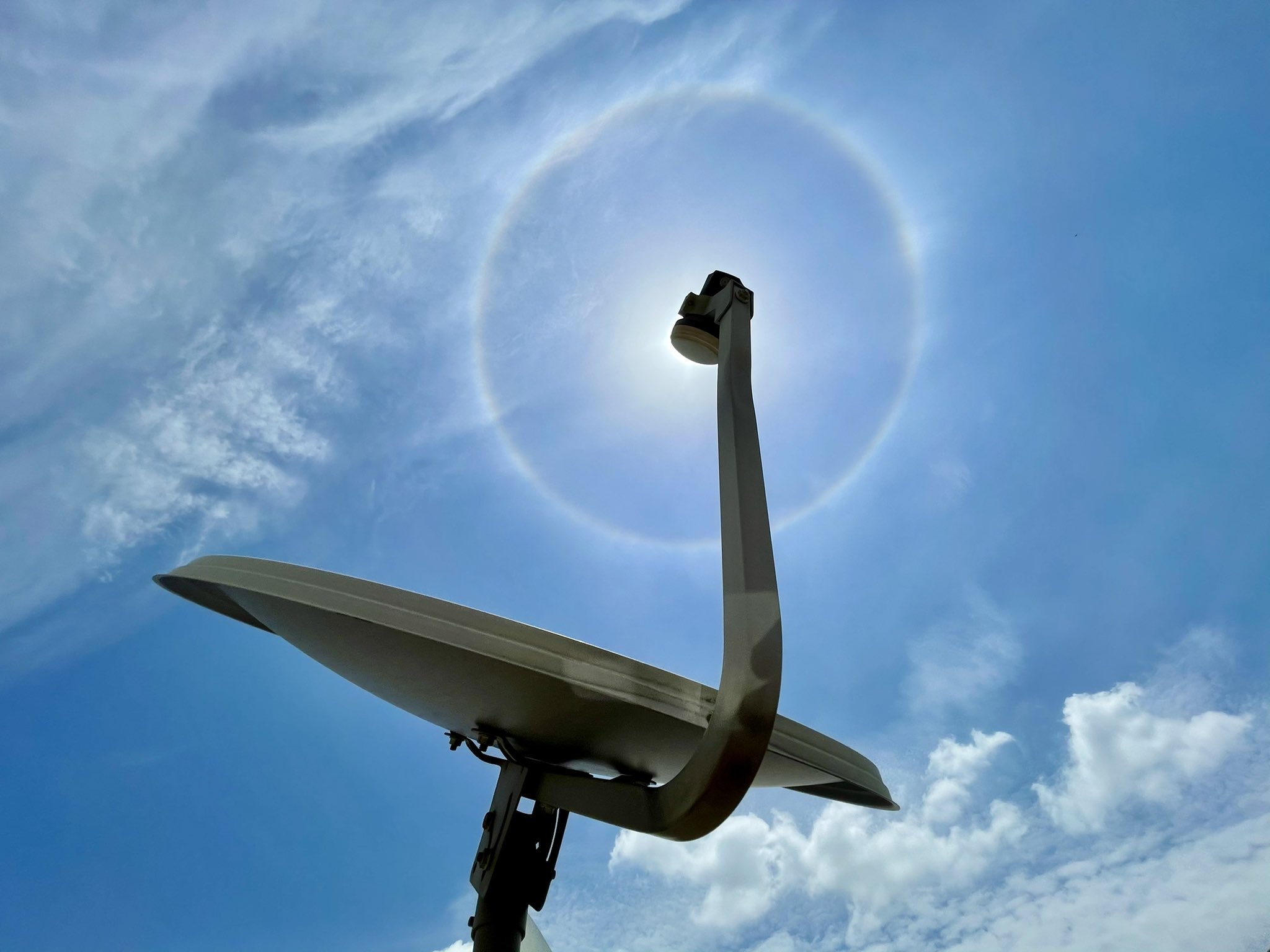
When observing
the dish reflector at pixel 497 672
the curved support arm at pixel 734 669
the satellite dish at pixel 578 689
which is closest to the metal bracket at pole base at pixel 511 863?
the satellite dish at pixel 578 689

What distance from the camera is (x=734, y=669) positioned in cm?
243

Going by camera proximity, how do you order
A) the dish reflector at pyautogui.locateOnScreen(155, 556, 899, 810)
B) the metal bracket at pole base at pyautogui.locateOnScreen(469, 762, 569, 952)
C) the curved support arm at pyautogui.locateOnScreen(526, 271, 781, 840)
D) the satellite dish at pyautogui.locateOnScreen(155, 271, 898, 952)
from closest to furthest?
the curved support arm at pyautogui.locateOnScreen(526, 271, 781, 840) < the satellite dish at pyautogui.locateOnScreen(155, 271, 898, 952) < the dish reflector at pyautogui.locateOnScreen(155, 556, 899, 810) < the metal bracket at pole base at pyautogui.locateOnScreen(469, 762, 569, 952)

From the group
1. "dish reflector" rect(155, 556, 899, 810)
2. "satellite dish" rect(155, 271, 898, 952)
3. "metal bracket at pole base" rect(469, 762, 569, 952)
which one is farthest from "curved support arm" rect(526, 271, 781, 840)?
"metal bracket at pole base" rect(469, 762, 569, 952)

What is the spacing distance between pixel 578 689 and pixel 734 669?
88cm

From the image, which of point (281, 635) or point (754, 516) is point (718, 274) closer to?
point (754, 516)

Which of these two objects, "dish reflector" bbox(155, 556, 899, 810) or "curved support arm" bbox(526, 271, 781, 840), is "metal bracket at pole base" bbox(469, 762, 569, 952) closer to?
"dish reflector" bbox(155, 556, 899, 810)

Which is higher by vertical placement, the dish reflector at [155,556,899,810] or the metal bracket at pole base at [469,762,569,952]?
the dish reflector at [155,556,899,810]

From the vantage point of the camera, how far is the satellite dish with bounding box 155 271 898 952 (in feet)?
8.13

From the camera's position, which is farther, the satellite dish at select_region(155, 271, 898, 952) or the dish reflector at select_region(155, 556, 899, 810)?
the dish reflector at select_region(155, 556, 899, 810)

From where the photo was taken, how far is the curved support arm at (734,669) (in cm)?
234

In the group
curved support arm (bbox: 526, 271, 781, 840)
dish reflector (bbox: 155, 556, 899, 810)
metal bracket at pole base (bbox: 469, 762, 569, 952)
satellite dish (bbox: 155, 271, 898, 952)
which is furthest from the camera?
metal bracket at pole base (bbox: 469, 762, 569, 952)

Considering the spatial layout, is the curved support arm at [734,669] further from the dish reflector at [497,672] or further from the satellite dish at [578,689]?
the dish reflector at [497,672]

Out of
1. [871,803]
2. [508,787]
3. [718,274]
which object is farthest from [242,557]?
[871,803]

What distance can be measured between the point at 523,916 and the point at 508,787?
69 cm
